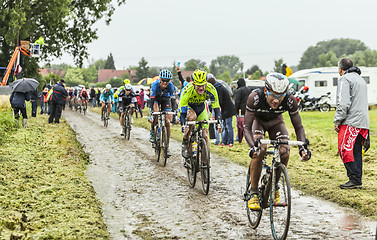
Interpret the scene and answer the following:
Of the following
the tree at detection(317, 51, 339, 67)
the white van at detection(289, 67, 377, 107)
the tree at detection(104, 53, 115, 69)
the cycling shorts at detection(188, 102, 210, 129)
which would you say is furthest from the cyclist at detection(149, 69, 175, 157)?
the tree at detection(104, 53, 115, 69)

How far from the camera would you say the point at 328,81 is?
40.3 meters

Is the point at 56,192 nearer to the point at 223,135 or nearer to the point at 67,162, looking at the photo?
the point at 67,162

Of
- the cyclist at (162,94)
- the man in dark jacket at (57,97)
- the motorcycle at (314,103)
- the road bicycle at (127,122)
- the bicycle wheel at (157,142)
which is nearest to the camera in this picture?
the cyclist at (162,94)

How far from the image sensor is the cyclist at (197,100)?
881 cm

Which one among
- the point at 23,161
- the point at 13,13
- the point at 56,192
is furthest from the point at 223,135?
the point at 13,13

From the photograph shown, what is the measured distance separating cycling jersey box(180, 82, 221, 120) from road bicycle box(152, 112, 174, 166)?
1748 mm

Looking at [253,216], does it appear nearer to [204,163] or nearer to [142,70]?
[204,163]

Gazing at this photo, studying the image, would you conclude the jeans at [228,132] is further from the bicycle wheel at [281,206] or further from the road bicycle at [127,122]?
the bicycle wheel at [281,206]

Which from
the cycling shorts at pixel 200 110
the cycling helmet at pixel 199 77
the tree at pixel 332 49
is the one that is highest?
the tree at pixel 332 49

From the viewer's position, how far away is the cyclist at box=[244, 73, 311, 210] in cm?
→ 578

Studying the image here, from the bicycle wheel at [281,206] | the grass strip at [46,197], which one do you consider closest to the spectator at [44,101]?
the grass strip at [46,197]

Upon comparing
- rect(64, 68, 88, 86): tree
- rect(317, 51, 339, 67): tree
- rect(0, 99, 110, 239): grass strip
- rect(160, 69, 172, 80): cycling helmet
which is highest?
rect(317, 51, 339, 67): tree

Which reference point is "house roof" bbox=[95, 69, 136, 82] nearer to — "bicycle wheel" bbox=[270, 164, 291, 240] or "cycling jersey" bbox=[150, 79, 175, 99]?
"cycling jersey" bbox=[150, 79, 175, 99]

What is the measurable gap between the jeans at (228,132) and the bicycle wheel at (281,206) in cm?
918
